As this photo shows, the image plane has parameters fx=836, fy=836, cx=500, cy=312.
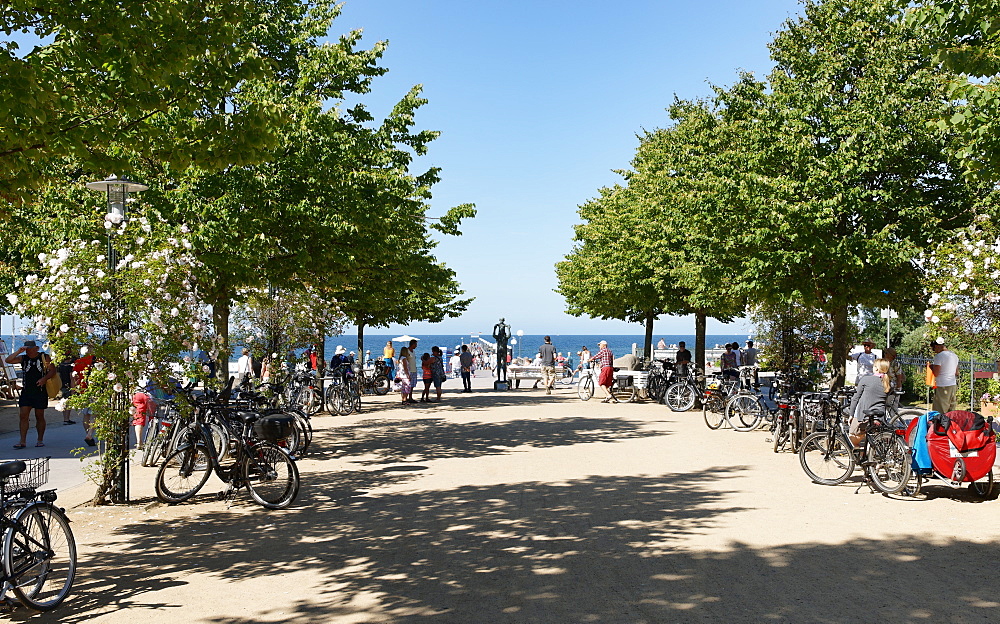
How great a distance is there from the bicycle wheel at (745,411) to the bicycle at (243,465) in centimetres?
1020

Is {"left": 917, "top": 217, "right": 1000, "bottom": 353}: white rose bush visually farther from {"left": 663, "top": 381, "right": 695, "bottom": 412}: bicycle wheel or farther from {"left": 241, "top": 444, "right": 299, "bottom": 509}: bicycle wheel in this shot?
{"left": 241, "top": 444, "right": 299, "bottom": 509}: bicycle wheel

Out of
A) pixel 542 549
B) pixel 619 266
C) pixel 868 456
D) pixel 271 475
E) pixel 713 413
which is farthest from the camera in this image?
pixel 619 266

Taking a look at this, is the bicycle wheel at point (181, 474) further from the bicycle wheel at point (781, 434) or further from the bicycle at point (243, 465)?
the bicycle wheel at point (781, 434)

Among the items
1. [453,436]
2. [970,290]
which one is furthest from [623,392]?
[970,290]

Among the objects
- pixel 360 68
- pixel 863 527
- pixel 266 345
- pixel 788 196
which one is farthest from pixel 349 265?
pixel 863 527

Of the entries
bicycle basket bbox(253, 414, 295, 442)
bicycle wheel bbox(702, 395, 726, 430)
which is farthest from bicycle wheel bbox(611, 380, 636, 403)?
bicycle basket bbox(253, 414, 295, 442)

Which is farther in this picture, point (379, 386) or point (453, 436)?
point (379, 386)

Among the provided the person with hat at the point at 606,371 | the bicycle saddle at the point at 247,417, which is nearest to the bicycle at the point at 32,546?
the bicycle saddle at the point at 247,417

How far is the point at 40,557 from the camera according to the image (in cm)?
560

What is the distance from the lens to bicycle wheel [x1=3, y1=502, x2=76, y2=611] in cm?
535

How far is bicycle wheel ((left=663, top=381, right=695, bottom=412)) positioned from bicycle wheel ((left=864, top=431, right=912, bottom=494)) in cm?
1160

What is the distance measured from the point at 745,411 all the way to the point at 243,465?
35.8 ft

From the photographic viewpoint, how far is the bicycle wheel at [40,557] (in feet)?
17.6

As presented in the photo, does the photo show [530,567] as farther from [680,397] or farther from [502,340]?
[502,340]
